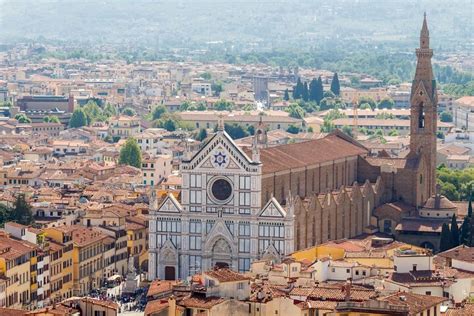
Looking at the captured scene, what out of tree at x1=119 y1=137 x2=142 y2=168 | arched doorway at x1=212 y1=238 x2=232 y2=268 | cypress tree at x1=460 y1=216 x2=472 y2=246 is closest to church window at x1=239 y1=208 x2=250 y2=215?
arched doorway at x1=212 y1=238 x2=232 y2=268

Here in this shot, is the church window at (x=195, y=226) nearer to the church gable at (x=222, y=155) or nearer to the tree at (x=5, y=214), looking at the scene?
the church gable at (x=222, y=155)

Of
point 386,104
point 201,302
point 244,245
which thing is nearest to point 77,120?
point 386,104

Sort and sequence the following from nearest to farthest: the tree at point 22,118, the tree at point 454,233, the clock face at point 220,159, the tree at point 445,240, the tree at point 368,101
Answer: the clock face at point 220,159
the tree at point 454,233
the tree at point 445,240
the tree at point 22,118
the tree at point 368,101

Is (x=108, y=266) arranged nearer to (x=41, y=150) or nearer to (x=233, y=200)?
(x=233, y=200)

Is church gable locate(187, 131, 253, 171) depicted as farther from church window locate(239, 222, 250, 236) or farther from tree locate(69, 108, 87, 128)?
tree locate(69, 108, 87, 128)

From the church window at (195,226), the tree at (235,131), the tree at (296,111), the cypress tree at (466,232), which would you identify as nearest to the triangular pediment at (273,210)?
the church window at (195,226)

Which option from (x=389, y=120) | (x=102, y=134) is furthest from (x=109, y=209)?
(x=389, y=120)

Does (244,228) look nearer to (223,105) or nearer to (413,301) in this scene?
(413,301)

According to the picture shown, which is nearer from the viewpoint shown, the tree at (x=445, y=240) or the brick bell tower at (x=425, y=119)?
the tree at (x=445, y=240)
